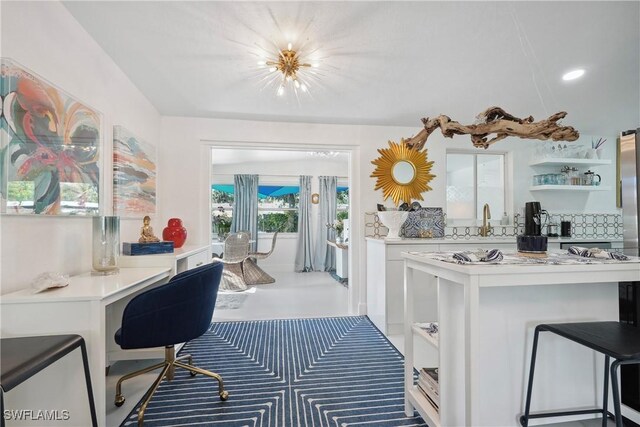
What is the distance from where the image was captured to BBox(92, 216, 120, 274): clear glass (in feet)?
5.77

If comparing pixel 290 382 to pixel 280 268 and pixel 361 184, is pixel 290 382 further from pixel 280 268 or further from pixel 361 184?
pixel 280 268

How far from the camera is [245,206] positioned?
647 centimetres

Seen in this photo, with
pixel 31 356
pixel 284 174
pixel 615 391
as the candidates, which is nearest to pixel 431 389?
pixel 615 391

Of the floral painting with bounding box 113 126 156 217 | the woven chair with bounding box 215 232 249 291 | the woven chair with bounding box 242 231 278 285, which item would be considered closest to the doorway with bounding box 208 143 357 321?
the woven chair with bounding box 242 231 278 285

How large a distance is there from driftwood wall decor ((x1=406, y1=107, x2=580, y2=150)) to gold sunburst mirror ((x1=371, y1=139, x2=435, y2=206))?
6.47ft

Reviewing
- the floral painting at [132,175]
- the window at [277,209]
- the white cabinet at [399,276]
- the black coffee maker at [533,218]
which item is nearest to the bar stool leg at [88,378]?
the floral painting at [132,175]

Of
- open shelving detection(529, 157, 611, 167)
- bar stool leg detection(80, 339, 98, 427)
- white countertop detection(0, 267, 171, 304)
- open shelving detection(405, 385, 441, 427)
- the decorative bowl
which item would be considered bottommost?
open shelving detection(405, 385, 441, 427)

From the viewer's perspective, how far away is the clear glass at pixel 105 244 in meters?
1.76

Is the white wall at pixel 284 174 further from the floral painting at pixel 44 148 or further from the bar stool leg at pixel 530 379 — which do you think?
the bar stool leg at pixel 530 379

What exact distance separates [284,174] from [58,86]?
5113 mm

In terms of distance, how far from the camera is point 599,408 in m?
1.48

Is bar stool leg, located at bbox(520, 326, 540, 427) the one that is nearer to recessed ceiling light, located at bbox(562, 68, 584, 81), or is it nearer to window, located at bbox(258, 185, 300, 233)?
recessed ceiling light, located at bbox(562, 68, 584, 81)

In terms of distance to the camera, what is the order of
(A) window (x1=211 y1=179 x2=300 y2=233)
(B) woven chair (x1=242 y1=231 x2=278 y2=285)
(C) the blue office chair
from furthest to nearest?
1. (A) window (x1=211 y1=179 x2=300 y2=233)
2. (B) woven chair (x1=242 y1=231 x2=278 y2=285)
3. (C) the blue office chair

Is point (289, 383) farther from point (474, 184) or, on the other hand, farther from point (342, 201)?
point (342, 201)
